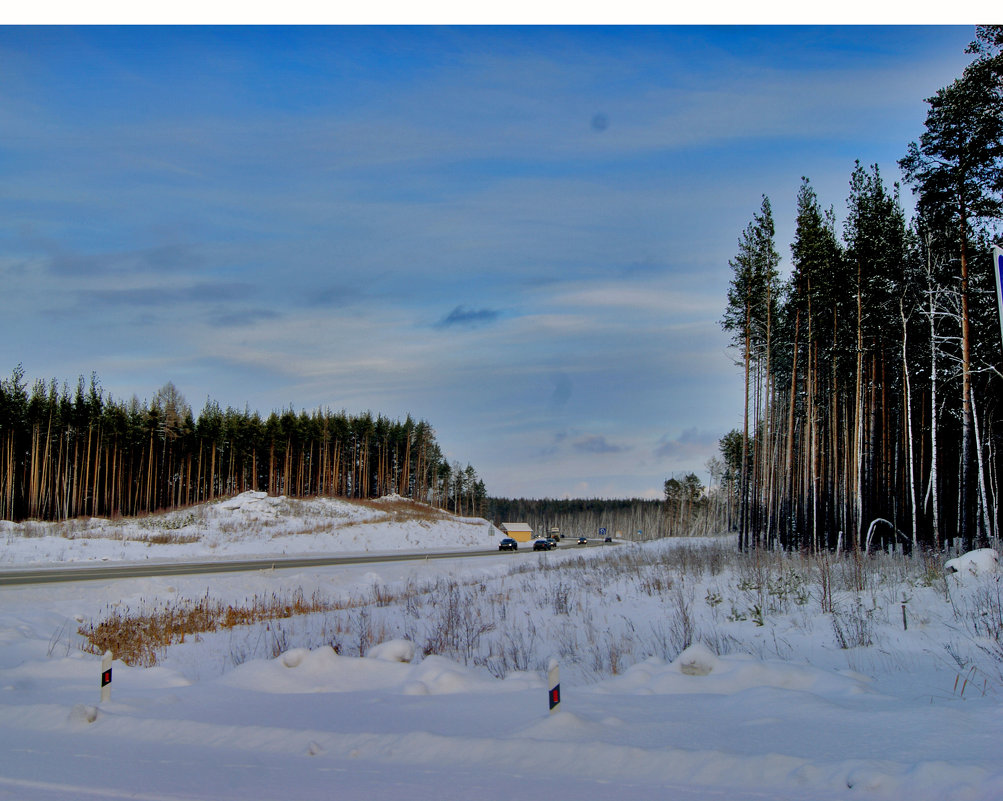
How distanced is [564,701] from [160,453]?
77563 millimetres

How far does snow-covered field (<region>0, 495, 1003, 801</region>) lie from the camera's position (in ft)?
13.8

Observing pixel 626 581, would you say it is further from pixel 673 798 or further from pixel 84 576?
pixel 84 576

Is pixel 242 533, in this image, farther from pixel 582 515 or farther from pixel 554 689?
pixel 582 515

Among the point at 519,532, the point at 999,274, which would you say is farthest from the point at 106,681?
the point at 519,532

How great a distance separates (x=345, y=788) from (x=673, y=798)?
6.59 ft

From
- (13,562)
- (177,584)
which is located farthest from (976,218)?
(13,562)

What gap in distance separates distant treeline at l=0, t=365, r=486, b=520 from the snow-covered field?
58.1 m

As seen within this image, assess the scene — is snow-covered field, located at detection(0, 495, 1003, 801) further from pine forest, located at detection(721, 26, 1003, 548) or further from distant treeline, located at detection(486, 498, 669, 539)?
distant treeline, located at detection(486, 498, 669, 539)

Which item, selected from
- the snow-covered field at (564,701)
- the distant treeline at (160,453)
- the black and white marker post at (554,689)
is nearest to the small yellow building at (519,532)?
the distant treeline at (160,453)

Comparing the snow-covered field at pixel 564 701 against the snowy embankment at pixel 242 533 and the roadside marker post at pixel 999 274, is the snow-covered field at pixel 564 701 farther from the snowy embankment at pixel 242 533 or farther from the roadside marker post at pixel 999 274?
the snowy embankment at pixel 242 533

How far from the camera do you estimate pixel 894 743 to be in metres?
4.48

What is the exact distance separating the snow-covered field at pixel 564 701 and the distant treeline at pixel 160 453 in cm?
5814

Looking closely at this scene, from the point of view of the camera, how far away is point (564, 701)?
629 cm

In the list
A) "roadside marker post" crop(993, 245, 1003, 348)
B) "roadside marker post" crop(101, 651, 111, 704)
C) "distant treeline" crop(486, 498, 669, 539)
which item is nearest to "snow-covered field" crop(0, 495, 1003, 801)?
"roadside marker post" crop(101, 651, 111, 704)
